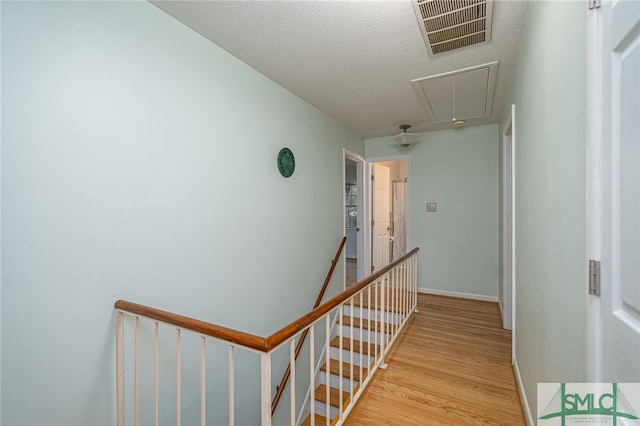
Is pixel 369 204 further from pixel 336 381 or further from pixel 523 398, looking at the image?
pixel 523 398

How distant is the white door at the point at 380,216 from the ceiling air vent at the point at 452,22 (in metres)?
2.78

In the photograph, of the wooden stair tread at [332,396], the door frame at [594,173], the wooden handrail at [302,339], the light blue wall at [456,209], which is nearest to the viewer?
the door frame at [594,173]

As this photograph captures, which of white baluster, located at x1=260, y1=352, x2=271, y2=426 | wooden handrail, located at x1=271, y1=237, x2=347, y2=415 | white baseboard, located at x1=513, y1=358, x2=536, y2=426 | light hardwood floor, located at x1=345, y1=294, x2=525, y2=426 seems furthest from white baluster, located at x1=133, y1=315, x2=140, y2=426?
white baseboard, located at x1=513, y1=358, x2=536, y2=426

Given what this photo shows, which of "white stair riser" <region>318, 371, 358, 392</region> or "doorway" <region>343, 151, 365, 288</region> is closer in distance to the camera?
"white stair riser" <region>318, 371, 358, 392</region>

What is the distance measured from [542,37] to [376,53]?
1.07m

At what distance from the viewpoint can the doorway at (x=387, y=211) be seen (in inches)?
184

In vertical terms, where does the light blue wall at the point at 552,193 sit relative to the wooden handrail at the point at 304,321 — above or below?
above

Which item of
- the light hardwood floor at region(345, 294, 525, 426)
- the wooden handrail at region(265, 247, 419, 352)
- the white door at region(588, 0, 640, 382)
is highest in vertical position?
the white door at region(588, 0, 640, 382)

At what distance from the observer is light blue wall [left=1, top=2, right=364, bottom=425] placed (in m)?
1.13

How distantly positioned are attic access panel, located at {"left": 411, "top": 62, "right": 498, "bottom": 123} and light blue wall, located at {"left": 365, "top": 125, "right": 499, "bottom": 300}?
0.68 m

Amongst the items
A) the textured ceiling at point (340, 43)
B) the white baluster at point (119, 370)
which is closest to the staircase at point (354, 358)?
the white baluster at point (119, 370)

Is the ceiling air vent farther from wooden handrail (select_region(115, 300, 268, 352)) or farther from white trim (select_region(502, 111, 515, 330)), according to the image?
wooden handrail (select_region(115, 300, 268, 352))

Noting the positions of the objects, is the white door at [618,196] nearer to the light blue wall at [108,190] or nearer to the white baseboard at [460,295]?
the light blue wall at [108,190]

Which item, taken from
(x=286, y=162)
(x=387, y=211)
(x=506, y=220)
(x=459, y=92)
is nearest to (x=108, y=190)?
(x=286, y=162)
